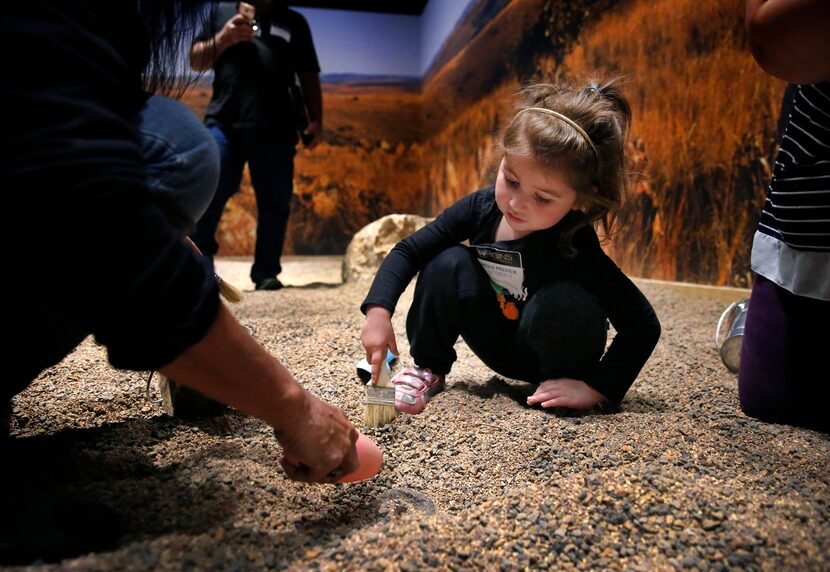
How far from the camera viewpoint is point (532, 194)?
1.35 m

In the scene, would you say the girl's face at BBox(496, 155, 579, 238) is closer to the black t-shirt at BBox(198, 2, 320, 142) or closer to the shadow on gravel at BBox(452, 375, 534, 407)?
the shadow on gravel at BBox(452, 375, 534, 407)

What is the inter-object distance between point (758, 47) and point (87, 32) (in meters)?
1.13

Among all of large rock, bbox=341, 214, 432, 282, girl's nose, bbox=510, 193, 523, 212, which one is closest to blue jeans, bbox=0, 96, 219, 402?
girl's nose, bbox=510, 193, 523, 212

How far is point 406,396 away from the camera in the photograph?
1446 mm

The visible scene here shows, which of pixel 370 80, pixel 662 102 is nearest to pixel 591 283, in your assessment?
pixel 662 102

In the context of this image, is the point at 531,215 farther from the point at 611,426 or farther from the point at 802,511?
the point at 802,511

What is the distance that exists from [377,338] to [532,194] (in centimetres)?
49

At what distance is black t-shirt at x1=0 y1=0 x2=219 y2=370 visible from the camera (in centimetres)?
58

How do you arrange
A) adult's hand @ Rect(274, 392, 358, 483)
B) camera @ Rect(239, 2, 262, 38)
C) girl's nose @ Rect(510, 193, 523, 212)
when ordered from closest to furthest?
adult's hand @ Rect(274, 392, 358, 483)
girl's nose @ Rect(510, 193, 523, 212)
camera @ Rect(239, 2, 262, 38)

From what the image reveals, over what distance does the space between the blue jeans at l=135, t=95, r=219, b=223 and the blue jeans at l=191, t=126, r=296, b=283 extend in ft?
7.64

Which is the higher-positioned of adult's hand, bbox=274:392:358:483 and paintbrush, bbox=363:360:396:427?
adult's hand, bbox=274:392:358:483

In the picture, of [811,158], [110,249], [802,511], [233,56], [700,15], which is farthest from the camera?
[233,56]

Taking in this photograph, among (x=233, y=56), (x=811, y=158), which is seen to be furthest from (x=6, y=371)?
(x=233, y=56)

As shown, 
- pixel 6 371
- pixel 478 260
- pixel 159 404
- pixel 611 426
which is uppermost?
pixel 478 260
